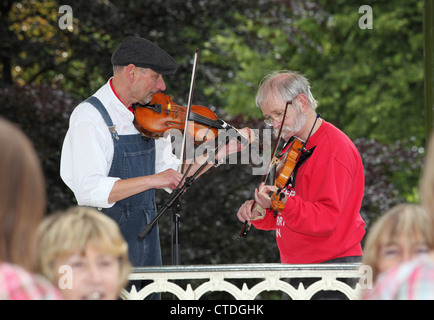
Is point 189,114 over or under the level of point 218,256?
over

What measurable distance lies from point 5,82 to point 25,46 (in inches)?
18.9

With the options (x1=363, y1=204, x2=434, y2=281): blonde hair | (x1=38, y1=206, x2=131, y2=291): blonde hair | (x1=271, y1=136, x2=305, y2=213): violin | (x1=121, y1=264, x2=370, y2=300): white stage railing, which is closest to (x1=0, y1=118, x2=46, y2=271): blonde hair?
(x1=38, y1=206, x2=131, y2=291): blonde hair

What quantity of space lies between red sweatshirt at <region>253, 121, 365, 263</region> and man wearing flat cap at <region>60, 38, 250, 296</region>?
0.60 metres

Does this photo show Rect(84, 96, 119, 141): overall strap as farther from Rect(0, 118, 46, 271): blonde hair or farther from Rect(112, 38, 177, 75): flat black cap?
Rect(0, 118, 46, 271): blonde hair

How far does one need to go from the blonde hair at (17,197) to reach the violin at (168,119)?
1.90 metres

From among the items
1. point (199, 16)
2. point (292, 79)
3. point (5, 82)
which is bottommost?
point (292, 79)

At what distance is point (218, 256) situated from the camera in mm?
6641

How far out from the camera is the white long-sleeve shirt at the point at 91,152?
3.04 meters

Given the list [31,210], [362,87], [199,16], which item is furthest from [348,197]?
[362,87]

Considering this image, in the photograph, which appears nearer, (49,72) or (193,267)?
(193,267)

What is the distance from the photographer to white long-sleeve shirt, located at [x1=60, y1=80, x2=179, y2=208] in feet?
9.96

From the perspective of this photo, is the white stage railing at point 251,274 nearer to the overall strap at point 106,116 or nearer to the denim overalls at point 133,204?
the denim overalls at point 133,204

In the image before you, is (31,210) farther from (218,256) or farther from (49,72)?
(49,72)

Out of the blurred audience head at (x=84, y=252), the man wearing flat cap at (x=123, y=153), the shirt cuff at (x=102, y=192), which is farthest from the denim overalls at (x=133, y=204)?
the blurred audience head at (x=84, y=252)
